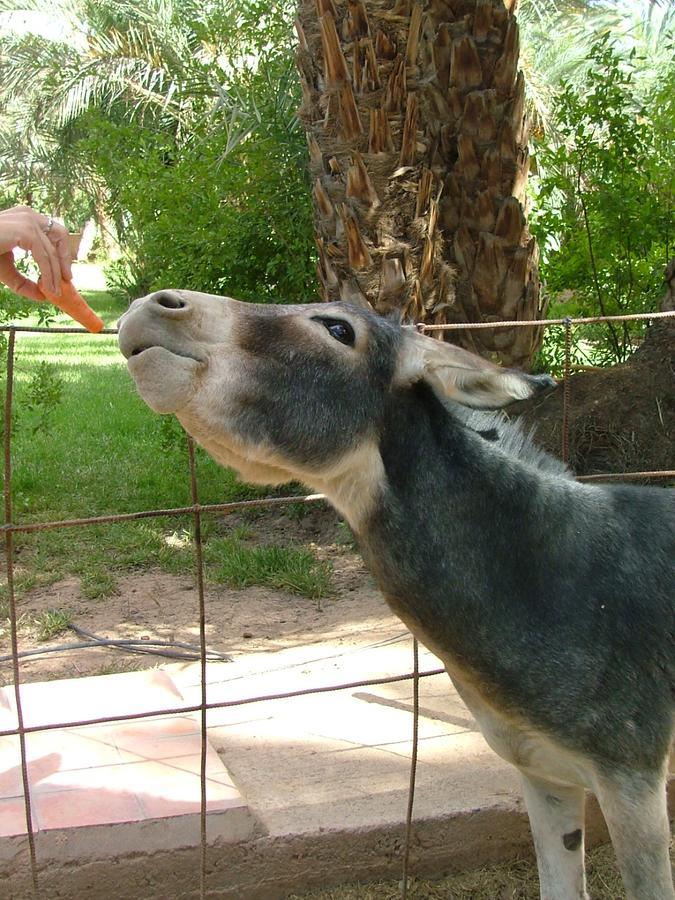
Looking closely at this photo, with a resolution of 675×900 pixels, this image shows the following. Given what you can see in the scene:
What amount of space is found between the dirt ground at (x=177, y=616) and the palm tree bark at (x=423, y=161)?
6.36 ft

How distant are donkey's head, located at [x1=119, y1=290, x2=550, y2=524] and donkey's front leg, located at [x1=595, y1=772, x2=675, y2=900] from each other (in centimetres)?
104

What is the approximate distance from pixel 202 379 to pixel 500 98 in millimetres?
4867

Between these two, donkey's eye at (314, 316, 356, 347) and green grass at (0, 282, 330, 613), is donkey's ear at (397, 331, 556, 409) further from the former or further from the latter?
green grass at (0, 282, 330, 613)

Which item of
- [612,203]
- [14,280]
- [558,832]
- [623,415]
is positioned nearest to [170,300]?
[14,280]

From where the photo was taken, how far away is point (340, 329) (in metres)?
2.50

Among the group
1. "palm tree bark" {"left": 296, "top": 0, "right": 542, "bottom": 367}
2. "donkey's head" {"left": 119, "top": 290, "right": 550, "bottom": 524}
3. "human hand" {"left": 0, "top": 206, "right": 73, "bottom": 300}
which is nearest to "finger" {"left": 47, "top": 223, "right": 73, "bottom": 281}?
"human hand" {"left": 0, "top": 206, "right": 73, "bottom": 300}

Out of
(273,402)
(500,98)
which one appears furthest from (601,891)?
(500,98)

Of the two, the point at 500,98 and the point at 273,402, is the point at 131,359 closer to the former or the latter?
the point at 273,402

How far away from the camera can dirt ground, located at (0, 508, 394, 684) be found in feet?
18.0

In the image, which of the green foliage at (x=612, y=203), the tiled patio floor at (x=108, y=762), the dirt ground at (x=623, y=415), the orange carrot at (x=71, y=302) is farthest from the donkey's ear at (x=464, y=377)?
the green foliage at (x=612, y=203)

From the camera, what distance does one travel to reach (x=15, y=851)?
3.24 m

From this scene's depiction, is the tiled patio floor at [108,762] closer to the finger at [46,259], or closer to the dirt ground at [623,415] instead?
the finger at [46,259]

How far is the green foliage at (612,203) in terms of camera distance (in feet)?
22.8

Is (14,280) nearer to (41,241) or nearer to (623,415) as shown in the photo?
(41,241)
